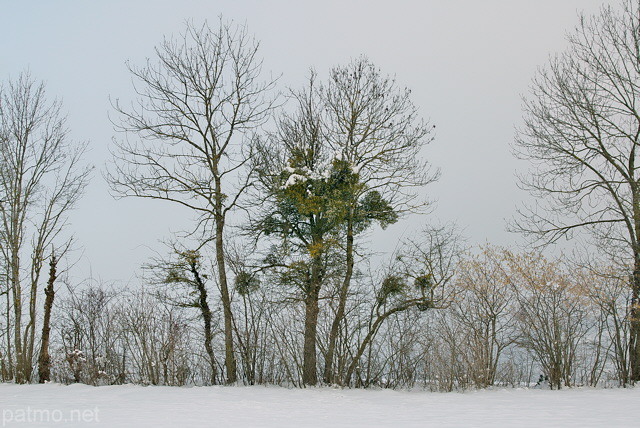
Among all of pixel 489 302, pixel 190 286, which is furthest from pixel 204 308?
pixel 489 302

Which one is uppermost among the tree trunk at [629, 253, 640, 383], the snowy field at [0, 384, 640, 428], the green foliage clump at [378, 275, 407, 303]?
the green foliage clump at [378, 275, 407, 303]

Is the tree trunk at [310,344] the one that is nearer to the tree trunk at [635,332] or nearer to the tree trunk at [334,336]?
the tree trunk at [334,336]

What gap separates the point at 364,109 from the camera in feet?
43.0

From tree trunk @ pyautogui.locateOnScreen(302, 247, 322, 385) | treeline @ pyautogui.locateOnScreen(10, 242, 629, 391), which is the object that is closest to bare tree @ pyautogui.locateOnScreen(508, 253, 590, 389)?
treeline @ pyautogui.locateOnScreen(10, 242, 629, 391)

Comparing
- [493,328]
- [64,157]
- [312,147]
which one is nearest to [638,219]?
[493,328]

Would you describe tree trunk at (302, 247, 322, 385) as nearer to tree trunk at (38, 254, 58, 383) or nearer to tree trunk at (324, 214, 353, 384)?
tree trunk at (324, 214, 353, 384)

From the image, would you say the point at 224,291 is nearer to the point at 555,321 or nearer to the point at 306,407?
the point at 306,407

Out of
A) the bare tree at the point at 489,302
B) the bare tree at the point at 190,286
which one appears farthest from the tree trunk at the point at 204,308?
the bare tree at the point at 489,302

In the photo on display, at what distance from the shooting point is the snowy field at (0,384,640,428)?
6.35 m

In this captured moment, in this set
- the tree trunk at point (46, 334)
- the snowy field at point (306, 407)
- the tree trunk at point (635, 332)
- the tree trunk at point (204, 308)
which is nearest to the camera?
the snowy field at point (306, 407)

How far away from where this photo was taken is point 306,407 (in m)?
8.16

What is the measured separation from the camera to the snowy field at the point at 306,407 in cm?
635

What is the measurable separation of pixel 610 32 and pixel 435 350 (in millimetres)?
8868

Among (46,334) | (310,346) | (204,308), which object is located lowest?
(310,346)
